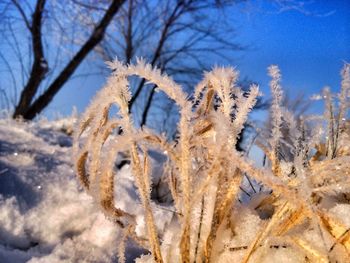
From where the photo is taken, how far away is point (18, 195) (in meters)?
1.85

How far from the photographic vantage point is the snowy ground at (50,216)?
4.86ft

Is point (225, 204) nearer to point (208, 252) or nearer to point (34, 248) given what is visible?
point (208, 252)

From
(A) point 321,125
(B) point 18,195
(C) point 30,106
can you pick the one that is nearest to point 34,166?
(B) point 18,195

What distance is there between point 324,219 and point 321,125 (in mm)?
401

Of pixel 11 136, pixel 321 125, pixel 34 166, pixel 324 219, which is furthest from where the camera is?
pixel 11 136

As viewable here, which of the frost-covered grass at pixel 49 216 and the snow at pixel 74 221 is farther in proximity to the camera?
the frost-covered grass at pixel 49 216

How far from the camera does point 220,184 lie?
0.87 meters

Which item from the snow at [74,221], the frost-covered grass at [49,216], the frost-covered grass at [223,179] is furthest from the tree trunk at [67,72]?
the frost-covered grass at [223,179]

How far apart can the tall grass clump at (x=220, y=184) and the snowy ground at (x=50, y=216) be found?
0.30 metres

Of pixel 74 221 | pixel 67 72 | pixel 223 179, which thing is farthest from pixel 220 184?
pixel 67 72

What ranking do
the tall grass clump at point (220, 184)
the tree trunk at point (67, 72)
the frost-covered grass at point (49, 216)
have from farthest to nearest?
the tree trunk at point (67, 72) → the frost-covered grass at point (49, 216) → the tall grass clump at point (220, 184)

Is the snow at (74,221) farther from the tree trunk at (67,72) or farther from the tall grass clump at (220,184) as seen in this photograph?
the tree trunk at (67,72)

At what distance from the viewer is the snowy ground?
58.4 inches

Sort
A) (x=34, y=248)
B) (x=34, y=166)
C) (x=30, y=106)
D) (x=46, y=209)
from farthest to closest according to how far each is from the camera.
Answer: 1. (x=30, y=106)
2. (x=34, y=166)
3. (x=46, y=209)
4. (x=34, y=248)
